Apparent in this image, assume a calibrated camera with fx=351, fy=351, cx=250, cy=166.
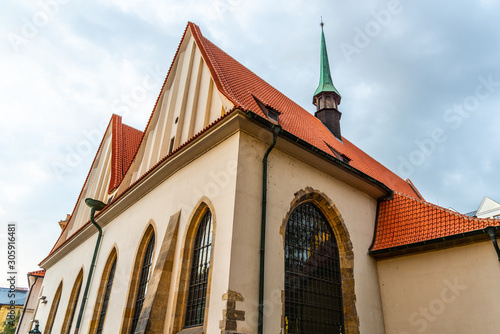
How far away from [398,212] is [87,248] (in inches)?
459

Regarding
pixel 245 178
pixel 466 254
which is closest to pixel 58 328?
pixel 245 178

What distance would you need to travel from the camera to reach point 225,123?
766 centimetres

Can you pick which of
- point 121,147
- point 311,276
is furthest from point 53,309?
point 311,276

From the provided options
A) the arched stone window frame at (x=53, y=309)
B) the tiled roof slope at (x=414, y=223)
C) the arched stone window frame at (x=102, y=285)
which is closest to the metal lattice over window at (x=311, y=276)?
the tiled roof slope at (x=414, y=223)

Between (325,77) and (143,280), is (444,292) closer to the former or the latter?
(143,280)

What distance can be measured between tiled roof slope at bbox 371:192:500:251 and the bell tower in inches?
259

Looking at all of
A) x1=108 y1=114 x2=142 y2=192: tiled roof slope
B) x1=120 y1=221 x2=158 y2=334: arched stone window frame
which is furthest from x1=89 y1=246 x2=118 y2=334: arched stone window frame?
x1=108 y1=114 x2=142 y2=192: tiled roof slope

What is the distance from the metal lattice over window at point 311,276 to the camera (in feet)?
24.6

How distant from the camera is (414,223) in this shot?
9.73 meters

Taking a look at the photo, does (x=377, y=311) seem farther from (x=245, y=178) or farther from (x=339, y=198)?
(x=245, y=178)

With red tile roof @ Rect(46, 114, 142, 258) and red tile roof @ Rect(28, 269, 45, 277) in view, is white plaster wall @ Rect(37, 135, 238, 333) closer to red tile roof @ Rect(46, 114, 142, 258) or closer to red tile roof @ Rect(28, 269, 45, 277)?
red tile roof @ Rect(46, 114, 142, 258)

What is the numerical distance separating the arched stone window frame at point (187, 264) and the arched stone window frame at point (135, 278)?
5.36 ft
